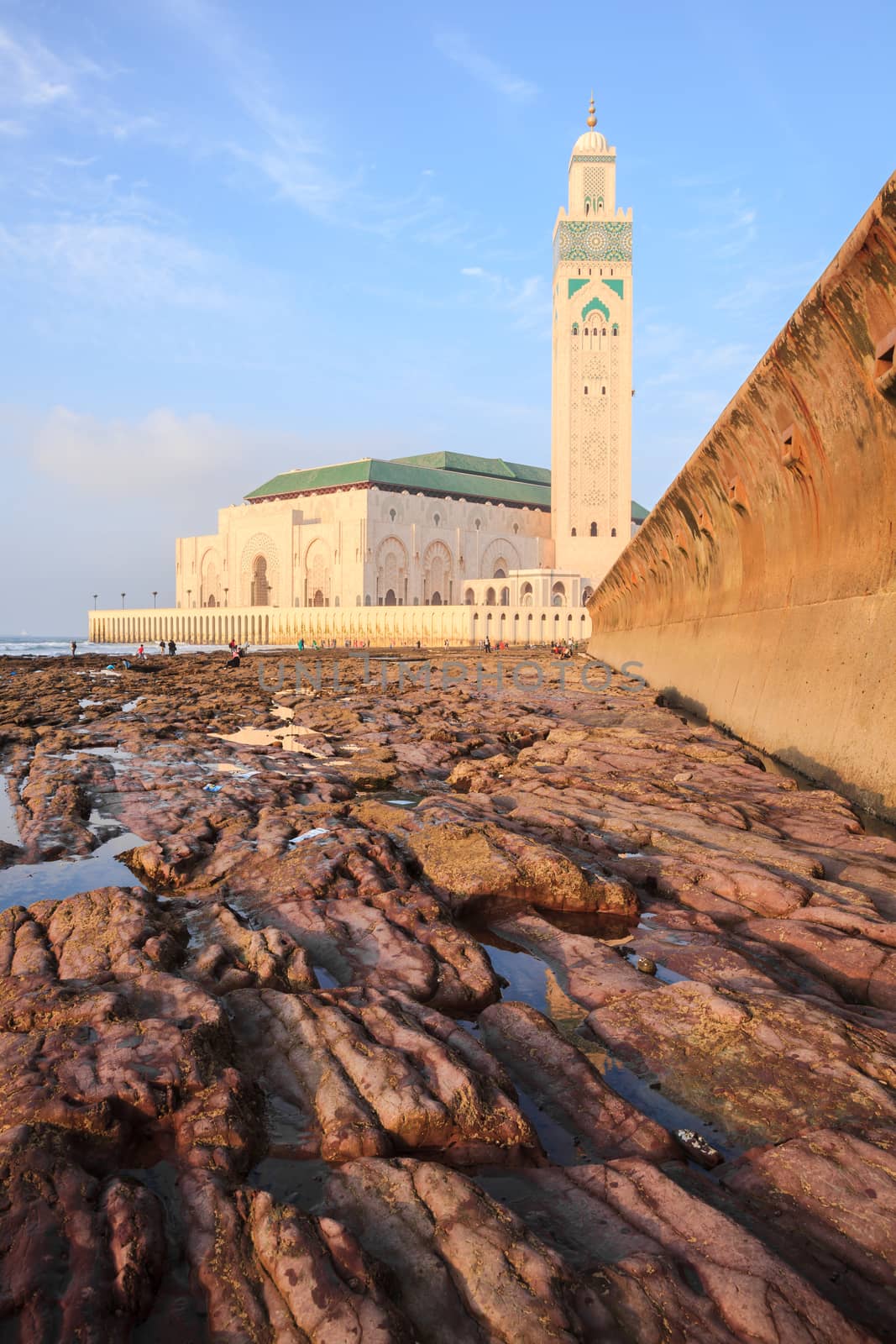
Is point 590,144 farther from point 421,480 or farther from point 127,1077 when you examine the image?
point 127,1077

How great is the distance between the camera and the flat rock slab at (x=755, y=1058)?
2.37 m

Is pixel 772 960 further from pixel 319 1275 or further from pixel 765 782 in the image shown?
pixel 765 782

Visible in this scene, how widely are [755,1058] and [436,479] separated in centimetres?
7377

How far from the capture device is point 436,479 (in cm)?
7406

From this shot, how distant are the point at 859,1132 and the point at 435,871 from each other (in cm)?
265

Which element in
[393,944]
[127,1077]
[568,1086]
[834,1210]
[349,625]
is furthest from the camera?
[349,625]

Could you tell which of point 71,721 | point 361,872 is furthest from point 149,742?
point 361,872

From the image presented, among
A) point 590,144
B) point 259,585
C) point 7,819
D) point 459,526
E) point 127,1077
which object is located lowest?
point 7,819

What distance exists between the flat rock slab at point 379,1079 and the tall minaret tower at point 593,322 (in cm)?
6456

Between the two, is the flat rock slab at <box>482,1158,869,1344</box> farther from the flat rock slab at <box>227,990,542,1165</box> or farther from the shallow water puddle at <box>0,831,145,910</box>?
the shallow water puddle at <box>0,831,145,910</box>

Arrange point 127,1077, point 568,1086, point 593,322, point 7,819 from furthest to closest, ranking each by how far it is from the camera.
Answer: point 593,322 < point 7,819 < point 568,1086 < point 127,1077

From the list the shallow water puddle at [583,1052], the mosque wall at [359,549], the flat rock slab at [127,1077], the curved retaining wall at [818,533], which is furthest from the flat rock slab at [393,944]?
the mosque wall at [359,549]

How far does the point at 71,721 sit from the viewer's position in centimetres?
1289

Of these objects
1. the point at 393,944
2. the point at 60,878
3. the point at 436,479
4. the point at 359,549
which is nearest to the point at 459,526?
the point at 436,479
